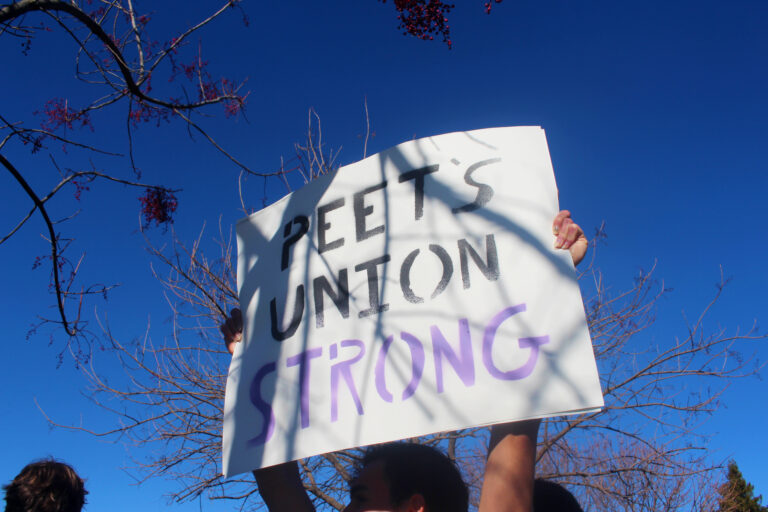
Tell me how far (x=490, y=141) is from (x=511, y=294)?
56 centimetres

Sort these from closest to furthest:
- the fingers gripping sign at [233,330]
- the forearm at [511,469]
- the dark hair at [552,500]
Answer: the forearm at [511,469] → the dark hair at [552,500] → the fingers gripping sign at [233,330]

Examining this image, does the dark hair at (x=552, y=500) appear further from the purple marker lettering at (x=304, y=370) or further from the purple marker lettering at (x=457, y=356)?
the purple marker lettering at (x=304, y=370)

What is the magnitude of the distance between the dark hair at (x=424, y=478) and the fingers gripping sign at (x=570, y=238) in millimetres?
716

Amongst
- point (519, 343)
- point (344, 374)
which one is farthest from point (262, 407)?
point (519, 343)

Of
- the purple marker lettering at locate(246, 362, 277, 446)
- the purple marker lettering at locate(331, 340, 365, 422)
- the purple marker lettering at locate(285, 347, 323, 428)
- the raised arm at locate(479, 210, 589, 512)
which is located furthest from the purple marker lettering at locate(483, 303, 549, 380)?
the purple marker lettering at locate(246, 362, 277, 446)

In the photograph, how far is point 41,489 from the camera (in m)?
1.83

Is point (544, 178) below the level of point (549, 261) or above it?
above

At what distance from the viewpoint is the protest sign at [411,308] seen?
133 cm

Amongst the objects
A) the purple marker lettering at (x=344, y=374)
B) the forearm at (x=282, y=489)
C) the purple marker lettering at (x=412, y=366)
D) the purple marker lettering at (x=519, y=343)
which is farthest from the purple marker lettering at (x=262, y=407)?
the purple marker lettering at (x=519, y=343)

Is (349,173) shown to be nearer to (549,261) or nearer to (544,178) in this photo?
(544,178)

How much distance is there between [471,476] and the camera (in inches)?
295

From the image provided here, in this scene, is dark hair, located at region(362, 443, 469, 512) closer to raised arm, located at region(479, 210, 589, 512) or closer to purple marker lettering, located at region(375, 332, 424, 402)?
purple marker lettering, located at region(375, 332, 424, 402)

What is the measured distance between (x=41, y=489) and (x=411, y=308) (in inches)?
56.7

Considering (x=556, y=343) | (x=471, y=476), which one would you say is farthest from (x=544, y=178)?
(x=471, y=476)
